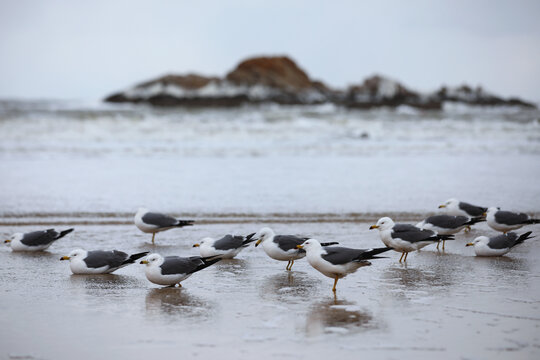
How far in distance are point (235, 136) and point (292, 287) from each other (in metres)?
18.4

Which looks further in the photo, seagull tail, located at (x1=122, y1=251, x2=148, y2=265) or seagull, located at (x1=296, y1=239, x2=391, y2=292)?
seagull tail, located at (x1=122, y1=251, x2=148, y2=265)

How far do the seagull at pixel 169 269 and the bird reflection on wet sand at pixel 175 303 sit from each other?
0.36 ft

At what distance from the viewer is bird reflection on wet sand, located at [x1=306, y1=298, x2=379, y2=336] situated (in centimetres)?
471

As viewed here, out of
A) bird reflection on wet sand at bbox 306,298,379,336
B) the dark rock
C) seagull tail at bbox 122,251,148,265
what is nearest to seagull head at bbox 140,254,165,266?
seagull tail at bbox 122,251,148,265

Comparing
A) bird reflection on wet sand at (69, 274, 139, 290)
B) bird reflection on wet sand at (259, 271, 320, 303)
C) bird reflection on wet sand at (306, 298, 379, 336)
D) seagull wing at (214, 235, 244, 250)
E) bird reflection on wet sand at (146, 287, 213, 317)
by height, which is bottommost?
bird reflection on wet sand at (69, 274, 139, 290)

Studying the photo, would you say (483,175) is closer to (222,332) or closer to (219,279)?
(219,279)

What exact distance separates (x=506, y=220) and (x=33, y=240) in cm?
593

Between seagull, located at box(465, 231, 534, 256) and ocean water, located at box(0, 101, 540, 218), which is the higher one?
ocean water, located at box(0, 101, 540, 218)

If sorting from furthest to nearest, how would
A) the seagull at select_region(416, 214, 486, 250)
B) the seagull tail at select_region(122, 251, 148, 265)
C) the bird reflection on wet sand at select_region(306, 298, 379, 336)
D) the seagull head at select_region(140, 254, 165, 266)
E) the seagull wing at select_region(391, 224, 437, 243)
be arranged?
the seagull at select_region(416, 214, 486, 250) < the seagull wing at select_region(391, 224, 437, 243) < the seagull tail at select_region(122, 251, 148, 265) < the seagull head at select_region(140, 254, 165, 266) < the bird reflection on wet sand at select_region(306, 298, 379, 336)

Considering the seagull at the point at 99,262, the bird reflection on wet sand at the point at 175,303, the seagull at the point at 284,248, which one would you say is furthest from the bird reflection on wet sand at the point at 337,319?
the seagull at the point at 99,262

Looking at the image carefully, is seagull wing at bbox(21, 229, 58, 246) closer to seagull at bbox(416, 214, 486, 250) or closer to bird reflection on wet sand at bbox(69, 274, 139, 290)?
bird reflection on wet sand at bbox(69, 274, 139, 290)

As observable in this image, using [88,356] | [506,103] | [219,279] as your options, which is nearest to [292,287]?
[219,279]

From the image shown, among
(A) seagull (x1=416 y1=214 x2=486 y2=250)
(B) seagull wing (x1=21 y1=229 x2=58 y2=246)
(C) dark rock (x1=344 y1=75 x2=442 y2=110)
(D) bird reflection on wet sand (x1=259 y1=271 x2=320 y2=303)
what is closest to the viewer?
(D) bird reflection on wet sand (x1=259 y1=271 x2=320 y2=303)

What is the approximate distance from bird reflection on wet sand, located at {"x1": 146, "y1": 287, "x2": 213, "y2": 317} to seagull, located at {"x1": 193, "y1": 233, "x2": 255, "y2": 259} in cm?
115
